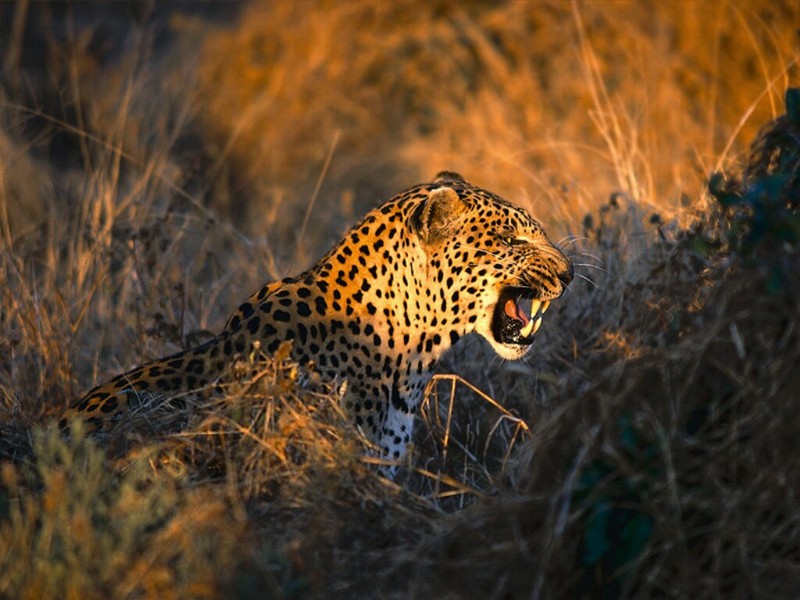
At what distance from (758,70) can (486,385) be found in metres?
5.97

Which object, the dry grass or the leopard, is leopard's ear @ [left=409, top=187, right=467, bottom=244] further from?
the dry grass

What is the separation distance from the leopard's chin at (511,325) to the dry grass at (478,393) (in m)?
0.25

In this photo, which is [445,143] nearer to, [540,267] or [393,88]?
[393,88]

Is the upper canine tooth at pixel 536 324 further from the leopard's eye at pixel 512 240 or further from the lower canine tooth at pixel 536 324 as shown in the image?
the leopard's eye at pixel 512 240

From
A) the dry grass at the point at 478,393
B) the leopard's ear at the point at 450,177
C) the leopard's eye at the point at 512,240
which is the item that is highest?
the leopard's ear at the point at 450,177

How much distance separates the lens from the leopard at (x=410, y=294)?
6.45 m

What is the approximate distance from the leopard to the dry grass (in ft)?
1.00

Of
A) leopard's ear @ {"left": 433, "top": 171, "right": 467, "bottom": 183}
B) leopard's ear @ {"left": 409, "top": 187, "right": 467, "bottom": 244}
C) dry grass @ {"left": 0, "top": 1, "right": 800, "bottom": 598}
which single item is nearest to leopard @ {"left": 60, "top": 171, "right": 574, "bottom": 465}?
leopard's ear @ {"left": 409, "top": 187, "right": 467, "bottom": 244}

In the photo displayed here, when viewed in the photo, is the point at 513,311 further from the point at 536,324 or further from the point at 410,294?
the point at 410,294

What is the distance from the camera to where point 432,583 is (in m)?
4.80

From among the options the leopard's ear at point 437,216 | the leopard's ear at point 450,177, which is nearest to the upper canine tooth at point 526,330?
the leopard's ear at point 437,216

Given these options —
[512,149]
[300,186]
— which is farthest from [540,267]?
[300,186]

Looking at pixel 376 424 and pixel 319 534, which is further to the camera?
pixel 376 424

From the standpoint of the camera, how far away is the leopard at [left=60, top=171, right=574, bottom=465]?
645 cm
